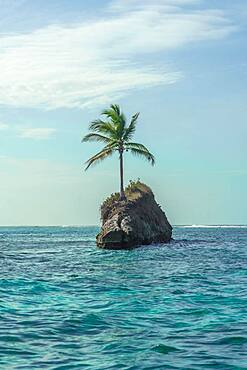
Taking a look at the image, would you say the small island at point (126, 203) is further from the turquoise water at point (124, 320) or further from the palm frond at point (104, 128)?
the turquoise water at point (124, 320)

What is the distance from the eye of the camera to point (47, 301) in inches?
685

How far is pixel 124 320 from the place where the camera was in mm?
14312

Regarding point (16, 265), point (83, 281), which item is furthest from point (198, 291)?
point (16, 265)

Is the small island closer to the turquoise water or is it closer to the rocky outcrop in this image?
the rocky outcrop

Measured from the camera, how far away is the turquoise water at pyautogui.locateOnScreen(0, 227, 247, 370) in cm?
1057

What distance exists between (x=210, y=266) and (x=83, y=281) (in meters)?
8.65

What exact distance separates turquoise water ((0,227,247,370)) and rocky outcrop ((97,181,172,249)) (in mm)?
17593

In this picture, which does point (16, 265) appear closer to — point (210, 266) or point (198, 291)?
point (210, 266)

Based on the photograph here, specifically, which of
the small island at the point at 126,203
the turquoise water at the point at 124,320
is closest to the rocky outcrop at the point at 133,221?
the small island at the point at 126,203

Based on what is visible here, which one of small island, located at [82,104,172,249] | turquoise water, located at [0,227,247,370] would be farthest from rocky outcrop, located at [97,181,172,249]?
turquoise water, located at [0,227,247,370]

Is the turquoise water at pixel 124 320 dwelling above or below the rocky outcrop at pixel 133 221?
below

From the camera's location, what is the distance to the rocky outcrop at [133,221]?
43906 mm

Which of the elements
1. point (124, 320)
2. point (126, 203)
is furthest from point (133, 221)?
point (124, 320)

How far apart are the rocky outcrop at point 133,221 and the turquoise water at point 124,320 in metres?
17.6
